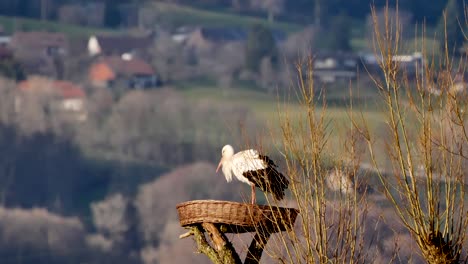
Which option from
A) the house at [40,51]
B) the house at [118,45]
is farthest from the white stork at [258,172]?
the house at [40,51]

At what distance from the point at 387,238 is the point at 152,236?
22417mm

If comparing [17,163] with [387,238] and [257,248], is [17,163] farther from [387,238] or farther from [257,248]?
[257,248]

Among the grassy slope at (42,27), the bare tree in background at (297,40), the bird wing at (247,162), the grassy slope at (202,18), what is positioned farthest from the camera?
the grassy slope at (202,18)

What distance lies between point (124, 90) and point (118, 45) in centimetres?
152

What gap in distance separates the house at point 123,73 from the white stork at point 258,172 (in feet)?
95.7

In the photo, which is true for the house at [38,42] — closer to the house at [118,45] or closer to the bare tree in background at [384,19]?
the house at [118,45]

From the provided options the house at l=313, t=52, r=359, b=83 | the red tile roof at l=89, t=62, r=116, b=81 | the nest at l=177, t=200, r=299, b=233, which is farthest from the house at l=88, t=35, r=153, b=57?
the nest at l=177, t=200, r=299, b=233

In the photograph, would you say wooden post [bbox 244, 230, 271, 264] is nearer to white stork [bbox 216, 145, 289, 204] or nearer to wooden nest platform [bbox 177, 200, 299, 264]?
wooden nest platform [bbox 177, 200, 299, 264]

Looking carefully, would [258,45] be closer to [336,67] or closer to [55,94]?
[55,94]

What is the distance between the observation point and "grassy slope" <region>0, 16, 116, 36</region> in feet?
127

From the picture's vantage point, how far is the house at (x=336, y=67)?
95.1 feet

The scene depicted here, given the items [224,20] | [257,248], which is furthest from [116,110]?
[257,248]

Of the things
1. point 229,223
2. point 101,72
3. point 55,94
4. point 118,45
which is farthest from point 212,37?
point 229,223

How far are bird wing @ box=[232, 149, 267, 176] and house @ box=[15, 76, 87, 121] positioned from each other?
98.5 feet
